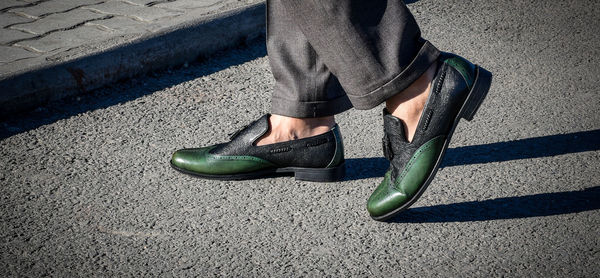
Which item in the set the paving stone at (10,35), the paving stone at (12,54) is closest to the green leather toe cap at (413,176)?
the paving stone at (12,54)

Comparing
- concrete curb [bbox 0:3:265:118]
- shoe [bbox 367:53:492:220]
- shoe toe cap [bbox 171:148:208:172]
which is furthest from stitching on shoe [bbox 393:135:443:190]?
concrete curb [bbox 0:3:265:118]

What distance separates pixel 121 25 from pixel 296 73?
1731mm

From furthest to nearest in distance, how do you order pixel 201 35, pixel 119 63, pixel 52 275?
pixel 201 35 → pixel 119 63 → pixel 52 275

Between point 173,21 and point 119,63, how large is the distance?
21.8 inches

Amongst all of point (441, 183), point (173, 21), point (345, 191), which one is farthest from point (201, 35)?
point (441, 183)

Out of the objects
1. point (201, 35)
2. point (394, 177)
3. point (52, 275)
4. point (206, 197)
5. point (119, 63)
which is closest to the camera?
point (52, 275)

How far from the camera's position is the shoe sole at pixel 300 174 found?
204 cm

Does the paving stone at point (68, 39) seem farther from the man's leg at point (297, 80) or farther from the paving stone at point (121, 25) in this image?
the man's leg at point (297, 80)

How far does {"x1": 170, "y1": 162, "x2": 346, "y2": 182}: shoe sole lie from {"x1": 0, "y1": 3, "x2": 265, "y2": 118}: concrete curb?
2.93ft

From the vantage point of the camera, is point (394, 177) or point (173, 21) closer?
point (394, 177)

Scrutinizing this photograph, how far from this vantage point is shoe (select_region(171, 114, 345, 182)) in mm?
2023

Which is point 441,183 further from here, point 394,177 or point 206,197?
point 206,197

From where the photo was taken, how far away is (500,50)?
10.5 feet

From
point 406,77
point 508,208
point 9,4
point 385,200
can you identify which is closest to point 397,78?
point 406,77
